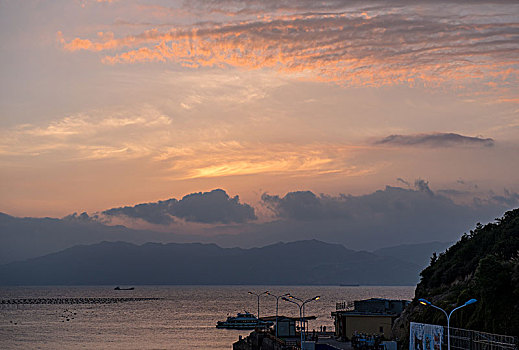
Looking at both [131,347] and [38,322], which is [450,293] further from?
[38,322]

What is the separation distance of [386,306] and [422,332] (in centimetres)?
3641

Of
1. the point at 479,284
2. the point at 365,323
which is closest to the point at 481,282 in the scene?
the point at 479,284

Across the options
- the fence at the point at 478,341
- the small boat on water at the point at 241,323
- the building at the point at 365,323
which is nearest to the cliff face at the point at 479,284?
the fence at the point at 478,341

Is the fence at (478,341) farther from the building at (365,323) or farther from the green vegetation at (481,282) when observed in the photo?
the building at (365,323)

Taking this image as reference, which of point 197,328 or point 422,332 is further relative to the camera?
point 197,328

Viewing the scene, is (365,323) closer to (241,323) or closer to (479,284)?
(479,284)

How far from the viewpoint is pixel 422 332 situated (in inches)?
2055

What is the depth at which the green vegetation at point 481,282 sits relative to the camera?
48.9 m

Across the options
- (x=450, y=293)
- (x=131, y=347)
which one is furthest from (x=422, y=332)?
(x=131, y=347)

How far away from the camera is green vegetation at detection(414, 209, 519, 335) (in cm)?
4894

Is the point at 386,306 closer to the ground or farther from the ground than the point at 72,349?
farther from the ground

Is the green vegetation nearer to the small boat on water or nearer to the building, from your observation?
the building

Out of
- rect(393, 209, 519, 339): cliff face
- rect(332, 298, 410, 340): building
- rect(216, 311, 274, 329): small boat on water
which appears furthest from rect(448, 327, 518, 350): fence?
rect(216, 311, 274, 329): small boat on water

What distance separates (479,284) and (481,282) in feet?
2.02
